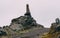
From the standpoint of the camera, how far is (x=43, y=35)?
106 m

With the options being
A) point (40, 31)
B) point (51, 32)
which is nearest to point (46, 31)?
point (40, 31)

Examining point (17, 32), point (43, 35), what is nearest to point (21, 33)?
point (17, 32)

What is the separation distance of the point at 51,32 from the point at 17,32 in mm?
13840

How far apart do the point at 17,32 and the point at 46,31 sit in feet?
23.6

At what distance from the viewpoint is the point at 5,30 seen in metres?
113

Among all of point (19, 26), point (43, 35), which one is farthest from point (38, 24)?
point (43, 35)

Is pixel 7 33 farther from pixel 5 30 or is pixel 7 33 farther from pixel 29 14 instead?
pixel 29 14

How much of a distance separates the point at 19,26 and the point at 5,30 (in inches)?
179

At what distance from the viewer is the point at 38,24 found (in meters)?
118

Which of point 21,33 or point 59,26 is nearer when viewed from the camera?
point 59,26

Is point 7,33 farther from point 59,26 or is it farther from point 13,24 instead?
point 59,26

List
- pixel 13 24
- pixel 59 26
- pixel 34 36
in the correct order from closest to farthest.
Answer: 1. pixel 59 26
2. pixel 34 36
3. pixel 13 24

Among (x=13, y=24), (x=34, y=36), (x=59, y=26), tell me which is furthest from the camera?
(x=13, y=24)

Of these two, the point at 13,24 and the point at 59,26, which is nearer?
the point at 59,26
